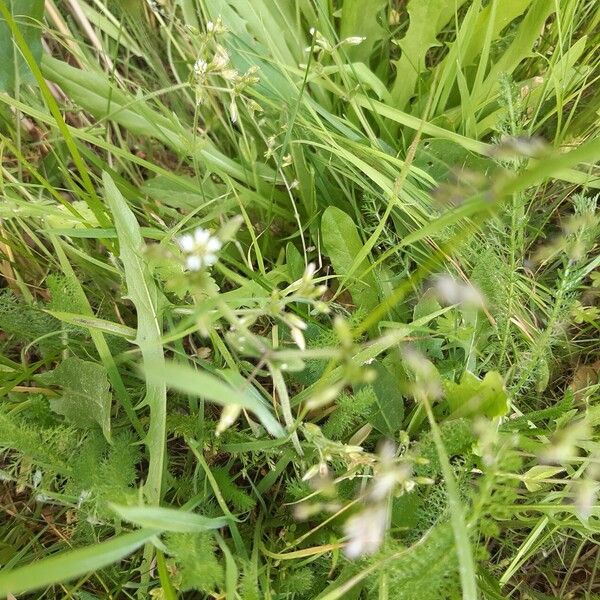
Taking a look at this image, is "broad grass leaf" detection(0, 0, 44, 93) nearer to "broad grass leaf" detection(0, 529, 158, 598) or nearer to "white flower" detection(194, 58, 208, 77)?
"white flower" detection(194, 58, 208, 77)

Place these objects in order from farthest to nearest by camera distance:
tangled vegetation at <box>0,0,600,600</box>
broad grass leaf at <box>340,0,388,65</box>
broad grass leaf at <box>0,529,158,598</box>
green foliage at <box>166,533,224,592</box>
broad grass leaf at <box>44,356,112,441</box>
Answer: broad grass leaf at <box>340,0,388,65</box>, broad grass leaf at <box>44,356,112,441</box>, tangled vegetation at <box>0,0,600,600</box>, green foliage at <box>166,533,224,592</box>, broad grass leaf at <box>0,529,158,598</box>

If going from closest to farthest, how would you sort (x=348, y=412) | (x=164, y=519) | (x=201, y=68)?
(x=164, y=519), (x=201, y=68), (x=348, y=412)

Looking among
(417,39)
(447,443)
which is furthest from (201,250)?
(417,39)

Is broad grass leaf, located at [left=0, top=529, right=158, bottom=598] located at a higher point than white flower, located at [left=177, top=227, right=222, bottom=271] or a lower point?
lower

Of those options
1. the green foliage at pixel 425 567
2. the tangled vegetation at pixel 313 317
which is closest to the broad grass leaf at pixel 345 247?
the tangled vegetation at pixel 313 317

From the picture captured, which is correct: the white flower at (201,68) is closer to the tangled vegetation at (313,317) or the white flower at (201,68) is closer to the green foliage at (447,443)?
the tangled vegetation at (313,317)

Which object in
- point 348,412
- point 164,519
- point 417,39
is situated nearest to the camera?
point 164,519

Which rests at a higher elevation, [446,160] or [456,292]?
[446,160]

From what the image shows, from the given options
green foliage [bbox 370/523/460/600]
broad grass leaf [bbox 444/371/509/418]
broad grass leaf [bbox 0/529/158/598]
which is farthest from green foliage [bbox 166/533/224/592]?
broad grass leaf [bbox 444/371/509/418]

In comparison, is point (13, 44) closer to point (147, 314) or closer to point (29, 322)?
point (29, 322)
